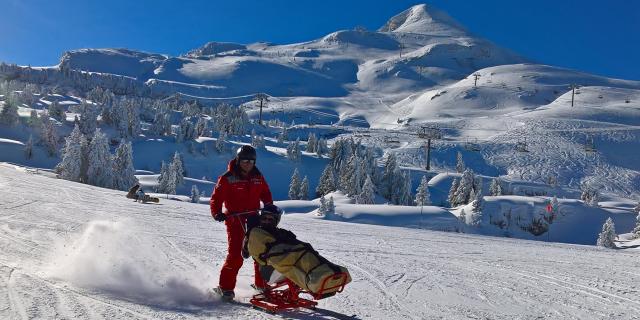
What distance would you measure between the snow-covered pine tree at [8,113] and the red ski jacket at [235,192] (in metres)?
90.8

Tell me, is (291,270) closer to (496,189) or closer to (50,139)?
(496,189)

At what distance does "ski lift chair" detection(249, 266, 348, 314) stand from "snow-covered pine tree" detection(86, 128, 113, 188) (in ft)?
155

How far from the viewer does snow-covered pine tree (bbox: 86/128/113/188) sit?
49812 mm

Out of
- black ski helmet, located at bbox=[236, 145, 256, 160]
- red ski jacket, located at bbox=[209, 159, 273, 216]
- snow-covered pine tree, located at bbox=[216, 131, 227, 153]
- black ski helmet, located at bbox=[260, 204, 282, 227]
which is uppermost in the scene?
snow-covered pine tree, located at bbox=[216, 131, 227, 153]

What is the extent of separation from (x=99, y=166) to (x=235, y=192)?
47.6 meters

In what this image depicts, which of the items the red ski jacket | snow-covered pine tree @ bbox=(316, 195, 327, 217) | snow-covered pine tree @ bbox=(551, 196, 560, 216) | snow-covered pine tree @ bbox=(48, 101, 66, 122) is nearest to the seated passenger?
the red ski jacket

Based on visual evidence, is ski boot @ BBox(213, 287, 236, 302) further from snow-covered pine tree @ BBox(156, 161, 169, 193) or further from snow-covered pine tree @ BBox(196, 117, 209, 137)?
snow-covered pine tree @ BBox(196, 117, 209, 137)

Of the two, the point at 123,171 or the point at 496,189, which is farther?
the point at 496,189

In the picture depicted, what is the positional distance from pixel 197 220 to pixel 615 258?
13396 mm

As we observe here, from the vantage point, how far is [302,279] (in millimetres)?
6281

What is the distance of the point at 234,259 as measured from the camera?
7359mm

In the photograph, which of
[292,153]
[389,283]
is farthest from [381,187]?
[389,283]

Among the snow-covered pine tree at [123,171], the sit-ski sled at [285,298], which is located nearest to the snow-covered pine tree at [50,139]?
the snow-covered pine tree at [123,171]

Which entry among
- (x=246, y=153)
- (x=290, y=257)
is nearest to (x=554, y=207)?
(x=246, y=153)
